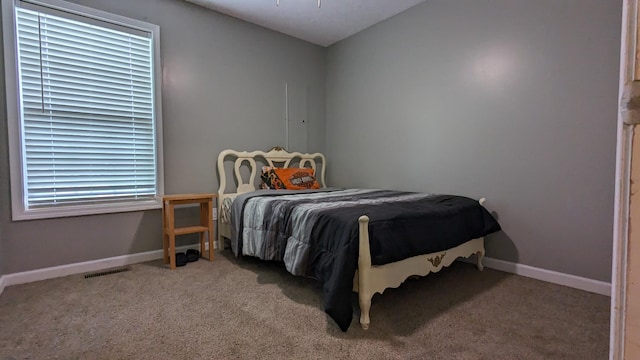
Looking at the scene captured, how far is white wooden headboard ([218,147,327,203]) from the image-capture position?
315 centimetres

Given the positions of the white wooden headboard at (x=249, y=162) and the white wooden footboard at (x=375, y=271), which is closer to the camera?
the white wooden footboard at (x=375, y=271)

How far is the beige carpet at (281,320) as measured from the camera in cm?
143

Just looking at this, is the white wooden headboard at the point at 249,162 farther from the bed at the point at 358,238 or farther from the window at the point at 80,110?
the window at the point at 80,110

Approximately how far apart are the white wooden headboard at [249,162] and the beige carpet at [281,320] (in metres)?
1.10

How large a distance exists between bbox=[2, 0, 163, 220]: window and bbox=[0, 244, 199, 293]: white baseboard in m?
0.41

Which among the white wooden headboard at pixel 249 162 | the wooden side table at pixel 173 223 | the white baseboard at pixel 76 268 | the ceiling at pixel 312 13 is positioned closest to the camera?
the white baseboard at pixel 76 268

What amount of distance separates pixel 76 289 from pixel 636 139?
9.28 feet

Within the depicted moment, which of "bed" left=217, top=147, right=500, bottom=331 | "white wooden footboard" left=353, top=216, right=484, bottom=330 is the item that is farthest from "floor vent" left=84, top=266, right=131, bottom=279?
"white wooden footboard" left=353, top=216, right=484, bottom=330

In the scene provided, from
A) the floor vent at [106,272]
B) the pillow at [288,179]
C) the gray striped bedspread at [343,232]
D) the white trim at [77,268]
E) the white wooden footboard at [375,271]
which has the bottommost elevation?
the floor vent at [106,272]

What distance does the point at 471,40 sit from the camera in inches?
103

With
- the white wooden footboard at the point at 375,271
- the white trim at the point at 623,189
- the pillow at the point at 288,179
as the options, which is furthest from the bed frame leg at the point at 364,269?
the pillow at the point at 288,179

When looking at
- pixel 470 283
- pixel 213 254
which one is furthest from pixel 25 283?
pixel 470 283

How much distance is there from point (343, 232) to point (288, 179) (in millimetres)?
1760

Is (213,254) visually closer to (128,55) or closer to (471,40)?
(128,55)
